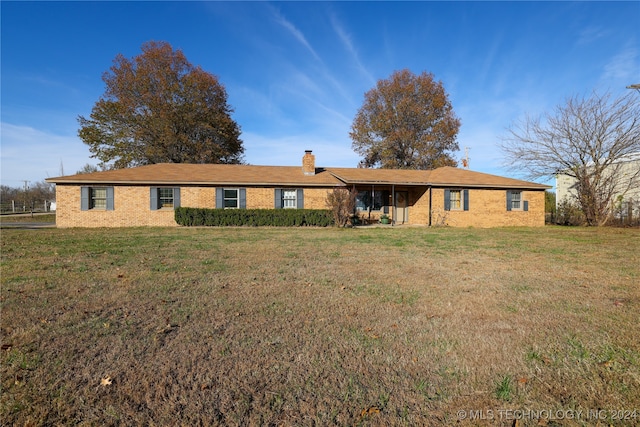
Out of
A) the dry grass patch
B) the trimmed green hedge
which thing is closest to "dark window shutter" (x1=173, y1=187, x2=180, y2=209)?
the trimmed green hedge

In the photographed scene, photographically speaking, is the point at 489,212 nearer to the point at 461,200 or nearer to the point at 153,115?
the point at 461,200

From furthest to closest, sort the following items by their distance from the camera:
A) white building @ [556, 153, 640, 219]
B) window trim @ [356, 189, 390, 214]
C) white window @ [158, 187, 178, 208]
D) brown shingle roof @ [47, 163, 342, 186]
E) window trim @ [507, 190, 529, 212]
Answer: window trim @ [356, 189, 390, 214] < window trim @ [507, 190, 529, 212] < white building @ [556, 153, 640, 219] < white window @ [158, 187, 178, 208] < brown shingle roof @ [47, 163, 342, 186]

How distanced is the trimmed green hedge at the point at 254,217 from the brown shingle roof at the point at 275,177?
65.1 inches

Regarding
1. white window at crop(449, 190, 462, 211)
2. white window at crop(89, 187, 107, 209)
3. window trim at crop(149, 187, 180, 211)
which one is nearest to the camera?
white window at crop(89, 187, 107, 209)

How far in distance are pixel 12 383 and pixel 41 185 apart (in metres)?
70.5

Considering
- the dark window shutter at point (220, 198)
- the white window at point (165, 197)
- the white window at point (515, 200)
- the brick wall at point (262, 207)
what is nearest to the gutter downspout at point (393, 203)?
the brick wall at point (262, 207)

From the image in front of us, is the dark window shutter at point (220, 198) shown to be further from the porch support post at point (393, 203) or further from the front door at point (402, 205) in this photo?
the front door at point (402, 205)

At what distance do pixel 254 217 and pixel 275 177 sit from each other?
2.96 metres

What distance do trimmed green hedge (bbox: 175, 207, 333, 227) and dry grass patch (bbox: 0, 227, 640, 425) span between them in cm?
1045

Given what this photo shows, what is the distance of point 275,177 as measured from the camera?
750 inches

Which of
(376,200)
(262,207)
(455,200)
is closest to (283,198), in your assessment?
(262,207)

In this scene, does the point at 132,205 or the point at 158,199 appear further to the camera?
the point at 158,199

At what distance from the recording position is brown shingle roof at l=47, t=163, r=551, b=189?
17.1 meters

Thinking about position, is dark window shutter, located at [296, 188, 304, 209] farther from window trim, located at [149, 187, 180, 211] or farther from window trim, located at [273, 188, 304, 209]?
window trim, located at [149, 187, 180, 211]
